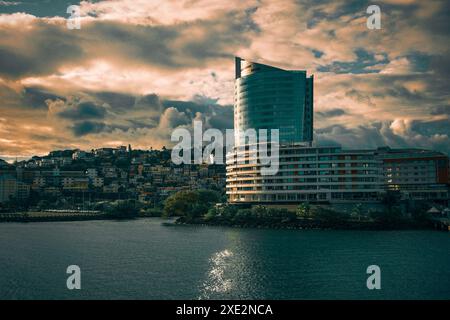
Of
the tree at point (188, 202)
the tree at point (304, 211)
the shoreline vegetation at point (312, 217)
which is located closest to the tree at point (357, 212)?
the shoreline vegetation at point (312, 217)

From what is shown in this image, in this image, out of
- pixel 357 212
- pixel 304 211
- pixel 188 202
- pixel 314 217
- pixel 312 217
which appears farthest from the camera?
pixel 188 202

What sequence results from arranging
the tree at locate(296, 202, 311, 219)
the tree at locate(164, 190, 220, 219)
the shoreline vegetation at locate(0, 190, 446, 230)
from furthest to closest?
the tree at locate(164, 190, 220, 219) → the tree at locate(296, 202, 311, 219) → the shoreline vegetation at locate(0, 190, 446, 230)

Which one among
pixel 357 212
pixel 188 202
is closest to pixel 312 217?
pixel 357 212

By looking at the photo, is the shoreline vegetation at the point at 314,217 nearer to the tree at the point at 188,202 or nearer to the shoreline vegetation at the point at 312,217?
the shoreline vegetation at the point at 312,217

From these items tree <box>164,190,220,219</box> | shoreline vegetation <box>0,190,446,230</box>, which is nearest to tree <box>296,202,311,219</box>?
shoreline vegetation <box>0,190,446,230</box>

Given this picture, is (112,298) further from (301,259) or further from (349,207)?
(349,207)

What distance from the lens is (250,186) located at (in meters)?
172

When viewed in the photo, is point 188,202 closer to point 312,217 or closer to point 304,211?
point 304,211

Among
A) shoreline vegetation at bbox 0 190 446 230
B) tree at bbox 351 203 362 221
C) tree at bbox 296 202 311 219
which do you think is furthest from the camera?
tree at bbox 296 202 311 219

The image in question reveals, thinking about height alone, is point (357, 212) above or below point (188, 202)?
below

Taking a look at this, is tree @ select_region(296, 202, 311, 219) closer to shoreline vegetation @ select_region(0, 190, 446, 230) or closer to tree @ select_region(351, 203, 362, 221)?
shoreline vegetation @ select_region(0, 190, 446, 230)

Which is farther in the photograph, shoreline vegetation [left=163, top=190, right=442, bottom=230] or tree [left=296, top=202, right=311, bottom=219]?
tree [left=296, top=202, right=311, bottom=219]

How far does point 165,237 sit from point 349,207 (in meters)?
64.7
